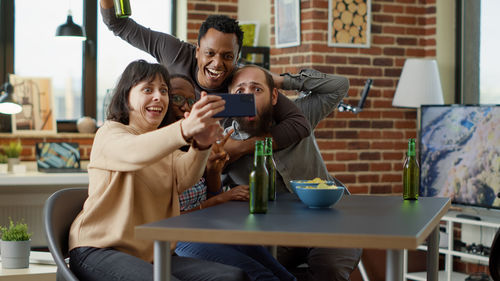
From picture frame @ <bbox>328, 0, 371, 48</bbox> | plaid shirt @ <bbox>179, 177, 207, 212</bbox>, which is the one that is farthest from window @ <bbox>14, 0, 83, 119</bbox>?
plaid shirt @ <bbox>179, 177, 207, 212</bbox>

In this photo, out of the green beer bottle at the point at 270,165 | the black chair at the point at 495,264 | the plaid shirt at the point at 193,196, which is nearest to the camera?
the green beer bottle at the point at 270,165

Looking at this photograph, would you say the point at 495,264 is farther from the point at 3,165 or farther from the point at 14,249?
the point at 3,165

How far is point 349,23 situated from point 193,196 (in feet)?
9.92

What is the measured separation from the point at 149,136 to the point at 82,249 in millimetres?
409

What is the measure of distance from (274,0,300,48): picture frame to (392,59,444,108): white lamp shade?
839mm

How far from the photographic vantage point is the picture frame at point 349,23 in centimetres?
498

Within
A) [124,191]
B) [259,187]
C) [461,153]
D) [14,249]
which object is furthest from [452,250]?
[124,191]

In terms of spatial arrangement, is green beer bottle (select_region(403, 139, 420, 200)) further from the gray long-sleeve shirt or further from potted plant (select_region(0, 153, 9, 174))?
potted plant (select_region(0, 153, 9, 174))

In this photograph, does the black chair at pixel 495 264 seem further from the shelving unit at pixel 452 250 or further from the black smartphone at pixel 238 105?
the black smartphone at pixel 238 105

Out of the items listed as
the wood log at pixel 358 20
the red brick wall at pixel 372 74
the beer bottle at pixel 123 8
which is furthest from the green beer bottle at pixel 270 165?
the wood log at pixel 358 20

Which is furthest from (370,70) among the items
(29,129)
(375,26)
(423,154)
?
(29,129)

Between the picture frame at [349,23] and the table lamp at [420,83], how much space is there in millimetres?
393

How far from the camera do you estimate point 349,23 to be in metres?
5.00

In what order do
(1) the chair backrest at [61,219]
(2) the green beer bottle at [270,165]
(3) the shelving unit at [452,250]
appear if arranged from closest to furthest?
(1) the chair backrest at [61,219]
(2) the green beer bottle at [270,165]
(3) the shelving unit at [452,250]
